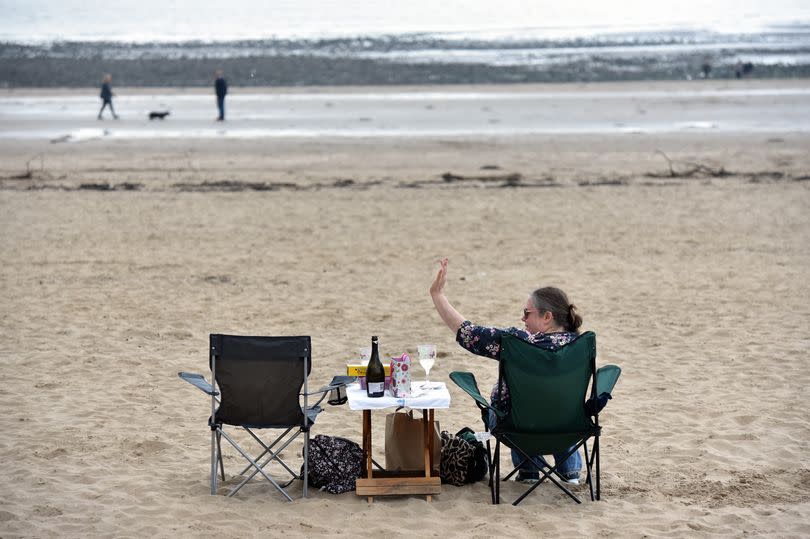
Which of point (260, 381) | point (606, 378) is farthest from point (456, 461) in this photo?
point (260, 381)

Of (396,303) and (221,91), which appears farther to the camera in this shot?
(221,91)

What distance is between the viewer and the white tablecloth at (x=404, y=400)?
211 inches

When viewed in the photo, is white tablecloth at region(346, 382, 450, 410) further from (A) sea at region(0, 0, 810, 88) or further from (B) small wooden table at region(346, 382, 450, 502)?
(A) sea at region(0, 0, 810, 88)

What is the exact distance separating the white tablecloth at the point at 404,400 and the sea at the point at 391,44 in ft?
104

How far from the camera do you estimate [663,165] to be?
18.2 metres

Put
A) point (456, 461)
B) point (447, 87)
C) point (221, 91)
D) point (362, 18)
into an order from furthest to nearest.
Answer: point (362, 18), point (447, 87), point (221, 91), point (456, 461)

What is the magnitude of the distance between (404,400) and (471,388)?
42 centimetres

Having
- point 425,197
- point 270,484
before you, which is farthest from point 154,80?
point 270,484

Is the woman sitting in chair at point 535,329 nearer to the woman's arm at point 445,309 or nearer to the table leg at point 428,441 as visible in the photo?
the woman's arm at point 445,309

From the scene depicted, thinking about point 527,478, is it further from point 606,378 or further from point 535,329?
point 535,329

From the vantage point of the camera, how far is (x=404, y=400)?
5.38 metres

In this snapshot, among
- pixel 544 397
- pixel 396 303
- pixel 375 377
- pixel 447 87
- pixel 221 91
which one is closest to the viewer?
pixel 544 397

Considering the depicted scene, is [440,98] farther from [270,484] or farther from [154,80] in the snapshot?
[270,484]

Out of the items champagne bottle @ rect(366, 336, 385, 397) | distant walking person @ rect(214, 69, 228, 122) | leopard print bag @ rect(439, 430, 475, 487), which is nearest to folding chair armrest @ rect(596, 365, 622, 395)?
leopard print bag @ rect(439, 430, 475, 487)
